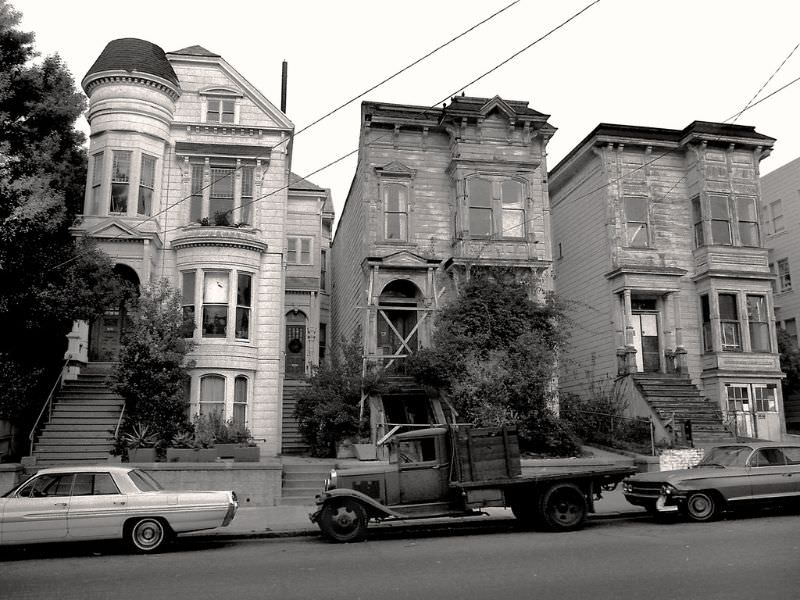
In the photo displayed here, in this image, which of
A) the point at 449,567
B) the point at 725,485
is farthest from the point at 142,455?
the point at 725,485

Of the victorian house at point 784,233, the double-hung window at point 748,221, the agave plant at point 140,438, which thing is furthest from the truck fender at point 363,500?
the victorian house at point 784,233

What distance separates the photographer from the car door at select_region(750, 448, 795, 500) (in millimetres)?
13781

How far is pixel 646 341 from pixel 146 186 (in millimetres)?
18179

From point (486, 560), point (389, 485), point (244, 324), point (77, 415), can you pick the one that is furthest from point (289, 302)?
point (486, 560)

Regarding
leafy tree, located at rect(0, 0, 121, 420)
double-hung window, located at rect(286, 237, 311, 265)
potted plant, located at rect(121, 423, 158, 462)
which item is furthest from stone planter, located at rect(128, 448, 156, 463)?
double-hung window, located at rect(286, 237, 311, 265)

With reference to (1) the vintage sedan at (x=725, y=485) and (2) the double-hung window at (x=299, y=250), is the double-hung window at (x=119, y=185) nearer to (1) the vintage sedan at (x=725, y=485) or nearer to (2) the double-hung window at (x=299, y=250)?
(2) the double-hung window at (x=299, y=250)

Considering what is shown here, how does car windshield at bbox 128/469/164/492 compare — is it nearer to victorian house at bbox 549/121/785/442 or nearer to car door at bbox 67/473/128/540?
car door at bbox 67/473/128/540

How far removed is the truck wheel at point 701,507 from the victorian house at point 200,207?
492 inches

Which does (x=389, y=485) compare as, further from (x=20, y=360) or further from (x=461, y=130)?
(x=461, y=130)

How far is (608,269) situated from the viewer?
26203 mm

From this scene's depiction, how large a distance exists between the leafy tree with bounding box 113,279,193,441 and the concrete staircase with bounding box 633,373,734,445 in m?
14.8

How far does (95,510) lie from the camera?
11.6 metres

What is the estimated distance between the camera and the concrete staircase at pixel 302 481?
57.8ft

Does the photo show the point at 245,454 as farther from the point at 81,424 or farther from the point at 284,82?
the point at 284,82
